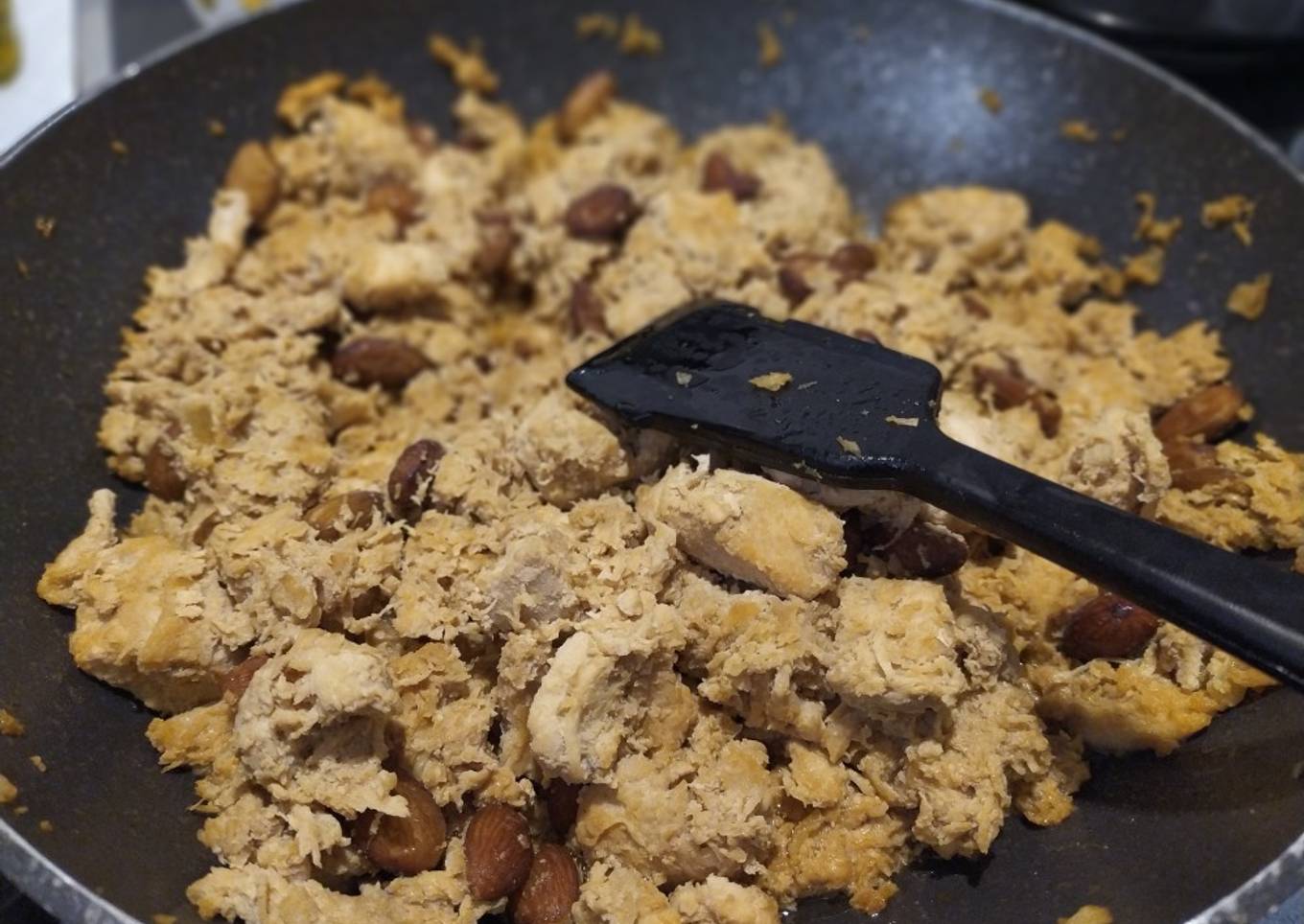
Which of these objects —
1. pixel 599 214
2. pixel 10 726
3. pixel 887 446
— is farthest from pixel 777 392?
pixel 10 726

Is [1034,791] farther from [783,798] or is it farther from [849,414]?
[849,414]

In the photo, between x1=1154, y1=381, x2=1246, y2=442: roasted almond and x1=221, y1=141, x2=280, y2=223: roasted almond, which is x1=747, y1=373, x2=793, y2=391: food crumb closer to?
x1=1154, y1=381, x2=1246, y2=442: roasted almond

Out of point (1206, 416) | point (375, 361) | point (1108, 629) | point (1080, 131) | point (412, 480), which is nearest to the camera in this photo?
point (1108, 629)

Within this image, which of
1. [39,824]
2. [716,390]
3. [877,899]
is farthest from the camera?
[716,390]

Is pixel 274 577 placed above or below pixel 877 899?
above

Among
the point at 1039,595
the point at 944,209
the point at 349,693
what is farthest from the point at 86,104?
the point at 1039,595

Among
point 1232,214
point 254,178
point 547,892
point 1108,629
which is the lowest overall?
point 547,892

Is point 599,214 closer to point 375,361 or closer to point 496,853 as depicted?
point 375,361
